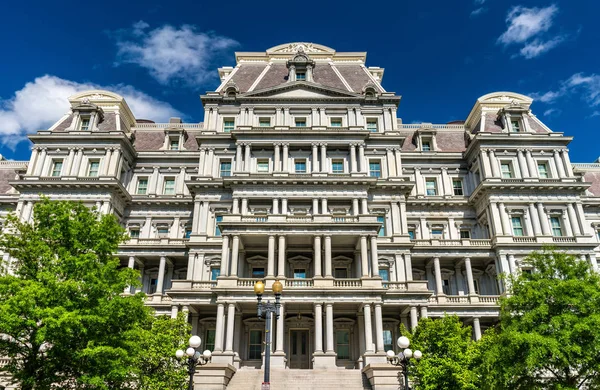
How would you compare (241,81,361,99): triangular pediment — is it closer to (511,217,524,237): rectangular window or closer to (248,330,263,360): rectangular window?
(511,217,524,237): rectangular window

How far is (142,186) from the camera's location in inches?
1644

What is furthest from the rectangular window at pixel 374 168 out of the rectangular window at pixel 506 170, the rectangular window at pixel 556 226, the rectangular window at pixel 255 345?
the rectangular window at pixel 255 345

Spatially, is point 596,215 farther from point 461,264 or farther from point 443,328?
point 443,328

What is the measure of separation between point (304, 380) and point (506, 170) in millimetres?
27011

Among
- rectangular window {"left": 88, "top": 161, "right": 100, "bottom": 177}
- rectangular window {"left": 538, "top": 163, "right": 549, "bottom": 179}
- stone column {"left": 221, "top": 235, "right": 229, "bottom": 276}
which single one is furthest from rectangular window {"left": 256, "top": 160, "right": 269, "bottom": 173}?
rectangular window {"left": 538, "top": 163, "right": 549, "bottom": 179}

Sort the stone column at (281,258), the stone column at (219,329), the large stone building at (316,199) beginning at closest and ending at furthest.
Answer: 1. the stone column at (219,329)
2. the stone column at (281,258)
3. the large stone building at (316,199)

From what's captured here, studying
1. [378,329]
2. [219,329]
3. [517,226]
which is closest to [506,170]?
[517,226]

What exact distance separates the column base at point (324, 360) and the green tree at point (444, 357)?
6.07 meters

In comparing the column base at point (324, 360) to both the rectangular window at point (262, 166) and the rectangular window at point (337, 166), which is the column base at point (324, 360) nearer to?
the rectangular window at point (337, 166)

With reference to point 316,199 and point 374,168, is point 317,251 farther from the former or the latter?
point 374,168

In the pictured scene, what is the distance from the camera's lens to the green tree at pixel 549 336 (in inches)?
695

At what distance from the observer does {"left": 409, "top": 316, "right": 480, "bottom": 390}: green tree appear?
19.9 metres

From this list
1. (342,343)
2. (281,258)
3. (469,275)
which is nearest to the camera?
(281,258)

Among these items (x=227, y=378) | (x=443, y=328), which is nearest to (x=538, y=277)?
(x=443, y=328)
